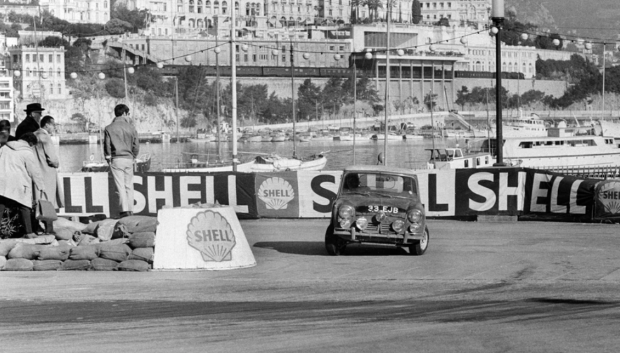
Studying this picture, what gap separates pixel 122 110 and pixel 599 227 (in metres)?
10.9

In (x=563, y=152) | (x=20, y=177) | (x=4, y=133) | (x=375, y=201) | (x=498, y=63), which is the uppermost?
(x=498, y=63)

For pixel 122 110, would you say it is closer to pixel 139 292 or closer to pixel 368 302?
pixel 139 292


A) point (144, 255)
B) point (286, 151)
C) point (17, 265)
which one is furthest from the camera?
point (286, 151)

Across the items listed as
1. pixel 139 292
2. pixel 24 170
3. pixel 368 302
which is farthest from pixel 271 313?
pixel 24 170

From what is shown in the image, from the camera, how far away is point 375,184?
798 inches

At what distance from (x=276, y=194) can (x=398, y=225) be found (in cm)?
896

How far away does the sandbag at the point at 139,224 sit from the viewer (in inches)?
739

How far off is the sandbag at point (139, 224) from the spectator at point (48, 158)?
1281mm

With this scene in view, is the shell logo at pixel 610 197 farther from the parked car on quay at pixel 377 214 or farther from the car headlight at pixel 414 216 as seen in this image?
the car headlight at pixel 414 216

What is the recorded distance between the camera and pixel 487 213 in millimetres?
27719

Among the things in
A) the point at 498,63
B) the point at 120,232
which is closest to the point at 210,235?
the point at 120,232

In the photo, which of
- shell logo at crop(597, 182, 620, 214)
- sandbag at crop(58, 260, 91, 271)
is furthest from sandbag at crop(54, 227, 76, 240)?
shell logo at crop(597, 182, 620, 214)

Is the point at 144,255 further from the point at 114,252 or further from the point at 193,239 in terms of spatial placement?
the point at 193,239

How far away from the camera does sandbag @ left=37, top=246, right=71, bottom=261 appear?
18.4 m
